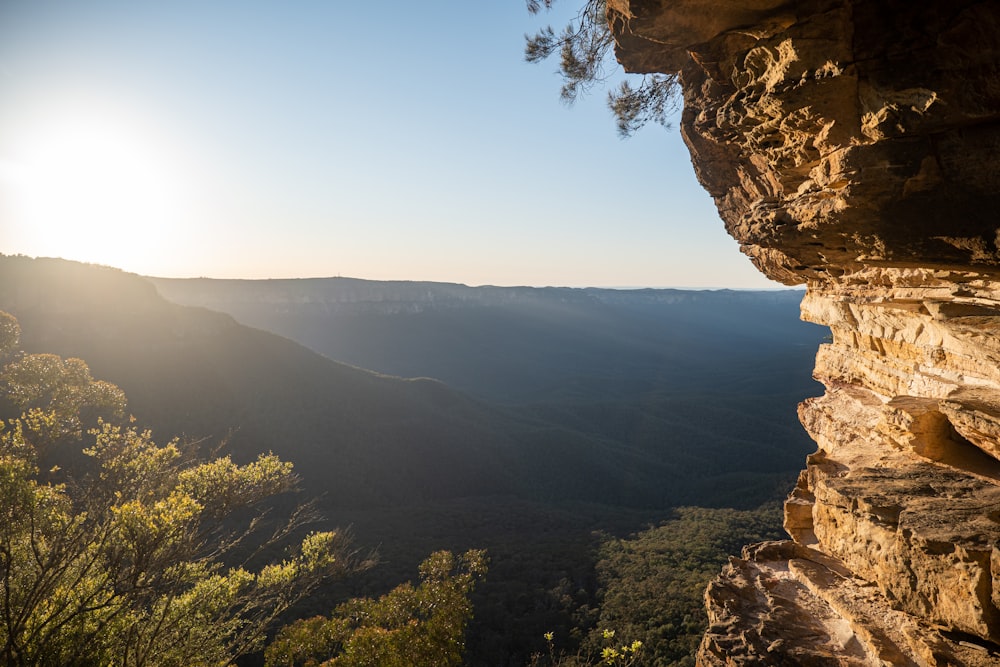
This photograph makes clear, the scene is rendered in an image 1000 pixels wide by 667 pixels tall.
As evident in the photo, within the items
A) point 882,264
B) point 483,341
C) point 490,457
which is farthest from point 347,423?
point 483,341

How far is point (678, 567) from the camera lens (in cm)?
2730

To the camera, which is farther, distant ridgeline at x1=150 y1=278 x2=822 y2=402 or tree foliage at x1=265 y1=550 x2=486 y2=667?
distant ridgeline at x1=150 y1=278 x2=822 y2=402

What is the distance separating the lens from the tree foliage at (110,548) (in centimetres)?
682

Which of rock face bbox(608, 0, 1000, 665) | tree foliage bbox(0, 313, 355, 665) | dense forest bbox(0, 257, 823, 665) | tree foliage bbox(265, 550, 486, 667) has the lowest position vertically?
dense forest bbox(0, 257, 823, 665)

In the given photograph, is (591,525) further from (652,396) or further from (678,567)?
(652,396)

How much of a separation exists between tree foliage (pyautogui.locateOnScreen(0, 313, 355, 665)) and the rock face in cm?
891

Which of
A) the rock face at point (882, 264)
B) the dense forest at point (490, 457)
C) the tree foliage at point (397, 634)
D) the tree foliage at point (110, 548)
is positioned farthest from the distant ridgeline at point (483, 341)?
the rock face at point (882, 264)

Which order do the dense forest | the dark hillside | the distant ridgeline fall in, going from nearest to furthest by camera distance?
the dense forest < the dark hillside < the distant ridgeline

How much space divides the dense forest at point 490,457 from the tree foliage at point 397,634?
646 mm

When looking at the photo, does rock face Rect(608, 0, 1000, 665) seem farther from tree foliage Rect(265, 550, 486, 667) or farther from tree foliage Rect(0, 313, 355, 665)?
tree foliage Rect(0, 313, 355, 665)

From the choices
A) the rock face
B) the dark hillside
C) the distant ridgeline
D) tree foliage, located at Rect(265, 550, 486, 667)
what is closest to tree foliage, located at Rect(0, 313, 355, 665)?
tree foliage, located at Rect(265, 550, 486, 667)

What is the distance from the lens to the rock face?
146 inches

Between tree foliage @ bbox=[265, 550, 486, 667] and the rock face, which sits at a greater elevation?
the rock face

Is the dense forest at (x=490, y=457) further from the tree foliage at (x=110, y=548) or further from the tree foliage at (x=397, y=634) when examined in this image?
the tree foliage at (x=110, y=548)
